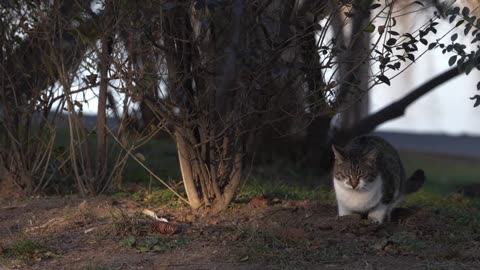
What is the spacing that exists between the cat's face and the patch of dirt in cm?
30

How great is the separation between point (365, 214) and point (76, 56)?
327cm

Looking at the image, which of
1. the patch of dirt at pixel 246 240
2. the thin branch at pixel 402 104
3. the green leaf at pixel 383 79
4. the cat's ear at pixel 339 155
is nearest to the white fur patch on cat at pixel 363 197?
the patch of dirt at pixel 246 240

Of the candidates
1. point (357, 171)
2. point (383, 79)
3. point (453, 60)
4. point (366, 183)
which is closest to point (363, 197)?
point (366, 183)

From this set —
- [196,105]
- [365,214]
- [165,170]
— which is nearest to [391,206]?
[365,214]

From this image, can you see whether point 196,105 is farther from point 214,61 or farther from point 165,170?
point 165,170

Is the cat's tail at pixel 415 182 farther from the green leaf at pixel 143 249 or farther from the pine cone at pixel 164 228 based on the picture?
the green leaf at pixel 143 249

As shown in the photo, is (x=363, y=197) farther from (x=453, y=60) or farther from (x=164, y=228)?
(x=164, y=228)

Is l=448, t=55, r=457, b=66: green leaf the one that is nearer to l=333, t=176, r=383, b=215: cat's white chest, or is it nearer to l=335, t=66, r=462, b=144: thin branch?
l=333, t=176, r=383, b=215: cat's white chest

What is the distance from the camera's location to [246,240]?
21.6 ft

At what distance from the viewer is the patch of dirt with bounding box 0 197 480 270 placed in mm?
6195

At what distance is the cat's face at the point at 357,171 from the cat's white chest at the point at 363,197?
35 mm

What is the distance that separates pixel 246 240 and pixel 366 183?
1149 millimetres

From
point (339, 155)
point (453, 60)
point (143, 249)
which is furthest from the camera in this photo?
point (339, 155)

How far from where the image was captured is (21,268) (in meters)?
6.32
